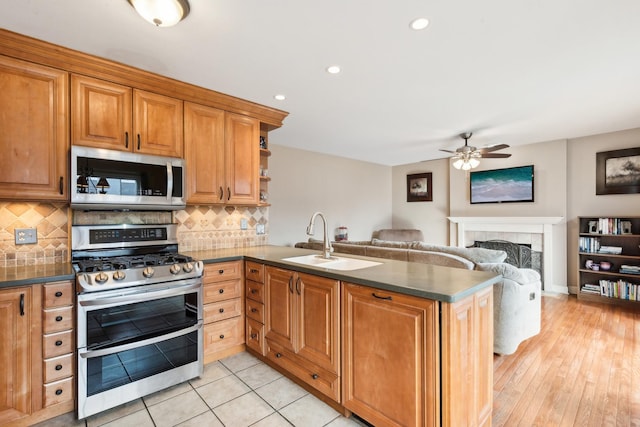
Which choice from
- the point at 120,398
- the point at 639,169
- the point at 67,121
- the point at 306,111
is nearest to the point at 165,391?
the point at 120,398

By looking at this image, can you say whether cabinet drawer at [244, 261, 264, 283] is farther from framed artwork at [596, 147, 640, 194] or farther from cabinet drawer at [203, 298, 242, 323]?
framed artwork at [596, 147, 640, 194]

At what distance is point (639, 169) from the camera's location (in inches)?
164

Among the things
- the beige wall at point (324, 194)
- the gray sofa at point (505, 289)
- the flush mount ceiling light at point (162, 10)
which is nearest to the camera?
the flush mount ceiling light at point (162, 10)

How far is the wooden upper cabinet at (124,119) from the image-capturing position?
7.26ft

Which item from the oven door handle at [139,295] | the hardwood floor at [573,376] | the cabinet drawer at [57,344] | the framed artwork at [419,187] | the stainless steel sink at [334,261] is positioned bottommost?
the hardwood floor at [573,376]

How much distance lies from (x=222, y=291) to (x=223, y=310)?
0.55 ft

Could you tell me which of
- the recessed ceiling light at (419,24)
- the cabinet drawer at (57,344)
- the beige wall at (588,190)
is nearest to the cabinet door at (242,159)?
the cabinet drawer at (57,344)

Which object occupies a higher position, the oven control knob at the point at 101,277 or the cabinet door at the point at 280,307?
the oven control knob at the point at 101,277

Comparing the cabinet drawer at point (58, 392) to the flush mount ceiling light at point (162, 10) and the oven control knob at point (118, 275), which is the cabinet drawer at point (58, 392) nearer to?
the oven control knob at point (118, 275)

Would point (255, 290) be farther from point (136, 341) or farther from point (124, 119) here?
point (124, 119)

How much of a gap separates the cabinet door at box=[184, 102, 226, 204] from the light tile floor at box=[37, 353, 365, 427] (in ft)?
5.07

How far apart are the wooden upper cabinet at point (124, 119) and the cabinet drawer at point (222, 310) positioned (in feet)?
4.50

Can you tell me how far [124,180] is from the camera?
2371mm

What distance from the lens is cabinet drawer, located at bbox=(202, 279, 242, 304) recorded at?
8.18 ft
